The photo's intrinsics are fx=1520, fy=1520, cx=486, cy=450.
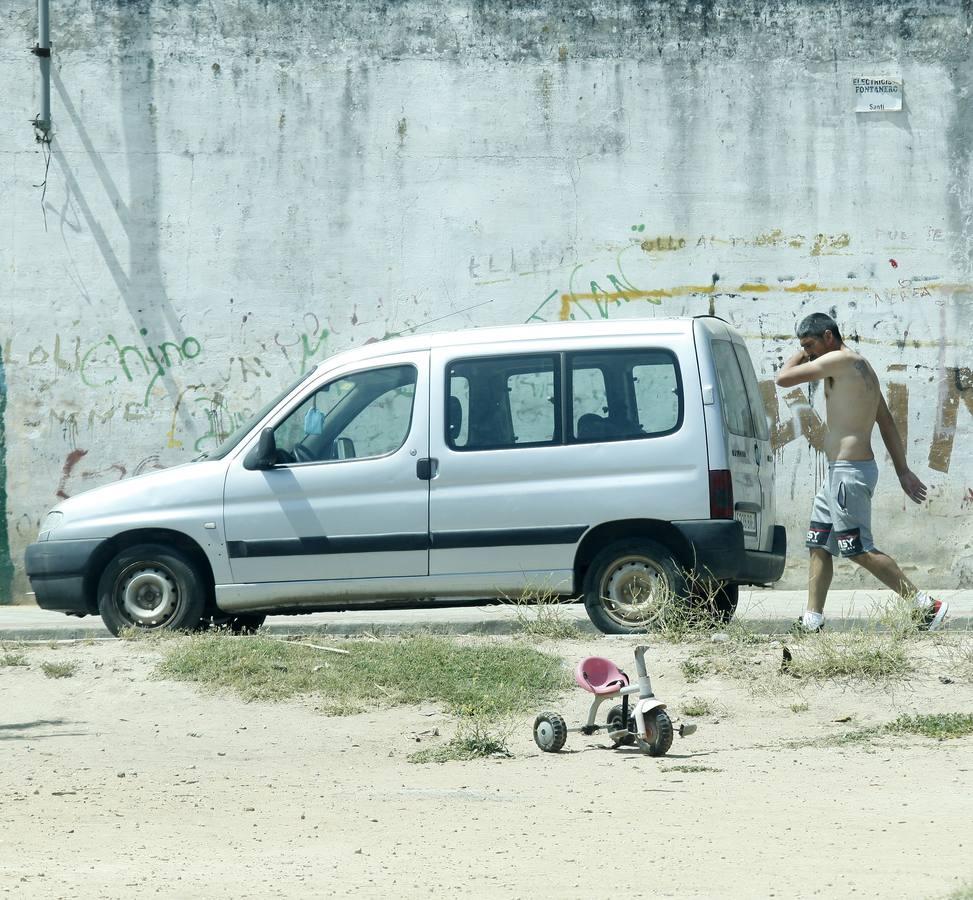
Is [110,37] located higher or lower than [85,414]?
higher

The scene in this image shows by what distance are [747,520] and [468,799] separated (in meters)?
3.64

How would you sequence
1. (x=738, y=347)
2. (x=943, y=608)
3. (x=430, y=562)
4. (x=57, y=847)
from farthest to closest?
(x=738, y=347) → (x=430, y=562) → (x=943, y=608) → (x=57, y=847)

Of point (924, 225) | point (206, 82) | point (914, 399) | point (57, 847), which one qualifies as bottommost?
point (57, 847)

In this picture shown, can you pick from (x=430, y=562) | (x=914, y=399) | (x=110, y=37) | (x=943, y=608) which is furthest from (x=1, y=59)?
(x=943, y=608)

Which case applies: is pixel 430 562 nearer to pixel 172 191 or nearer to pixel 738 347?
pixel 738 347

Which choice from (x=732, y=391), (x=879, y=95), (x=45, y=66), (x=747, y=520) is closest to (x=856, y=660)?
(x=747, y=520)

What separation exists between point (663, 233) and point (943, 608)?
610cm

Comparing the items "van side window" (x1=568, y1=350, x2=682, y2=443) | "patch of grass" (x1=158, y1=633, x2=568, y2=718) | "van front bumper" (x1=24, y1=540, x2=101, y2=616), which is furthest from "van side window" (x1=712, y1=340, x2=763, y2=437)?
"van front bumper" (x1=24, y1=540, x2=101, y2=616)

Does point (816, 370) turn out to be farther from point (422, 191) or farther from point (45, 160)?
point (45, 160)

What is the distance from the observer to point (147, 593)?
8.62 meters

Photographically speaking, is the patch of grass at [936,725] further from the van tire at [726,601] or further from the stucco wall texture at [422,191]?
the stucco wall texture at [422,191]

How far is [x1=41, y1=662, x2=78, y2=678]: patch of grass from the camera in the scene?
729 centimetres

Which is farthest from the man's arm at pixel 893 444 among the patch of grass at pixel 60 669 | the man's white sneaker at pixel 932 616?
the patch of grass at pixel 60 669

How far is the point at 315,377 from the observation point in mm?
8633
